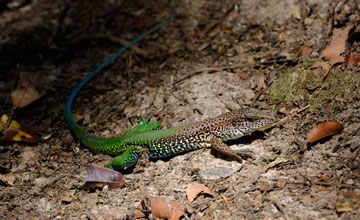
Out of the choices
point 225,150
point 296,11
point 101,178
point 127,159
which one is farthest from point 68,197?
point 296,11

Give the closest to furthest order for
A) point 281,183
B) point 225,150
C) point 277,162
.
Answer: point 281,183
point 277,162
point 225,150

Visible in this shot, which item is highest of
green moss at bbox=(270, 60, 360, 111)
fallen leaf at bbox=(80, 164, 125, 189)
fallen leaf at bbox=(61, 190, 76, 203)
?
Answer: green moss at bbox=(270, 60, 360, 111)

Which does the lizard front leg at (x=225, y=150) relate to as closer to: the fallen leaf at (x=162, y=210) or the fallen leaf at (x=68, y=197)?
the fallen leaf at (x=162, y=210)

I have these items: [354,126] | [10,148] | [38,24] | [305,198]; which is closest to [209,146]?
[305,198]

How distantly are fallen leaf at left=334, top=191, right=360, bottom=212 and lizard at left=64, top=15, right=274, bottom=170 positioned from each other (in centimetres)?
117

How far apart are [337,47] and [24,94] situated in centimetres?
526

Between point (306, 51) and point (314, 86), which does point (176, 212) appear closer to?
point (314, 86)

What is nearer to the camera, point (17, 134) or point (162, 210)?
point (162, 210)

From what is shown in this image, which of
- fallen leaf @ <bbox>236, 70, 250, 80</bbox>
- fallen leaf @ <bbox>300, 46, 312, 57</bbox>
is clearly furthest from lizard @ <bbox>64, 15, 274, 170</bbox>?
fallen leaf @ <bbox>300, 46, 312, 57</bbox>

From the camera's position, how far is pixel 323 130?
3.50 m

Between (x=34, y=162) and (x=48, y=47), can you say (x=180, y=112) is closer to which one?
(x=34, y=162)

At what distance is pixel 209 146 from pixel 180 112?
0.85m

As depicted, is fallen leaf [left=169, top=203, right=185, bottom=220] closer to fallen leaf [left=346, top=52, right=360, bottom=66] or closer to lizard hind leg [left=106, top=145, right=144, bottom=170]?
lizard hind leg [left=106, top=145, right=144, bottom=170]

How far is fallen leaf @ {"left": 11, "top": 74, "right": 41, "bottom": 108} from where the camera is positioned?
18.2 ft
